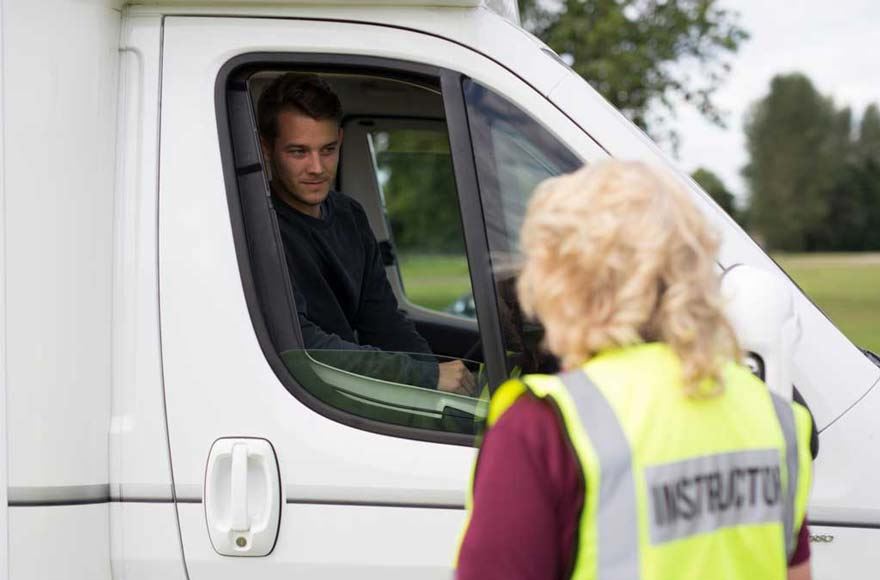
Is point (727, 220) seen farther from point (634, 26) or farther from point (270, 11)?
point (634, 26)

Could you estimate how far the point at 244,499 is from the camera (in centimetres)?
205

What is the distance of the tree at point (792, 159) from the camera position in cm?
8688

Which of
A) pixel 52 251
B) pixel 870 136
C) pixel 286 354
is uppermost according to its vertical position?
pixel 870 136

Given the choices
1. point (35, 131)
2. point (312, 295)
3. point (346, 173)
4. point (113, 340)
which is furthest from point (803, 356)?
point (346, 173)

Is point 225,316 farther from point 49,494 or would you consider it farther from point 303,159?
point 303,159

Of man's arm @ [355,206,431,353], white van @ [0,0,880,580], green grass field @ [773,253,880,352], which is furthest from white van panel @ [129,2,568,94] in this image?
green grass field @ [773,253,880,352]

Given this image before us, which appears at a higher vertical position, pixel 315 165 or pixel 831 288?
pixel 315 165

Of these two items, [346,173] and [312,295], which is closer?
[312,295]

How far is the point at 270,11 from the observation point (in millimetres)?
2209

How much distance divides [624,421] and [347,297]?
1633 millimetres

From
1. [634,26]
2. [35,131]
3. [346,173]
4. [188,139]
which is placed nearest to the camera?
[35,131]

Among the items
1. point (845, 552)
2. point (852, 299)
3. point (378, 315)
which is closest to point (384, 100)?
point (378, 315)

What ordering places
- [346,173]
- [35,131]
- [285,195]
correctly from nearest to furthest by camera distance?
[35,131], [285,195], [346,173]

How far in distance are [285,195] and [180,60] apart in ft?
2.11
